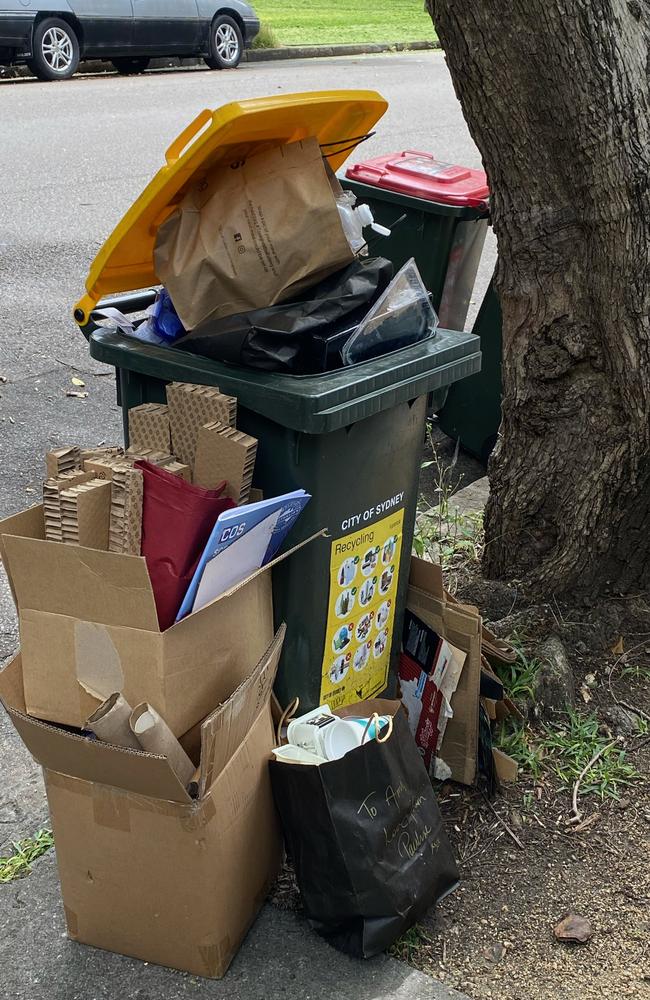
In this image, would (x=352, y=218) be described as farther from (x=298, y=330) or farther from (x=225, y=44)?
(x=225, y=44)

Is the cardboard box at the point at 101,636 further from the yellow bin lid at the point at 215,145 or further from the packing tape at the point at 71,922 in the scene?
the yellow bin lid at the point at 215,145

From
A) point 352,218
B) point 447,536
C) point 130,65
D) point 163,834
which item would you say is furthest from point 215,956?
point 130,65

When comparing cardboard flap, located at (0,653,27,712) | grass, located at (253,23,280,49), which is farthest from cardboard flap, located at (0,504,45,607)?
grass, located at (253,23,280,49)

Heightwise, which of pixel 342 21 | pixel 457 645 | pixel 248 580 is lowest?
pixel 342 21

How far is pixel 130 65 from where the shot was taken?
14.5 metres

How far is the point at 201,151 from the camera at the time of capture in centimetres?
227

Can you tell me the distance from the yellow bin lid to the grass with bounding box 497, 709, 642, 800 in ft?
5.19

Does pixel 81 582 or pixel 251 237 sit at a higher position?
pixel 251 237

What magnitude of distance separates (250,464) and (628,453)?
130 cm

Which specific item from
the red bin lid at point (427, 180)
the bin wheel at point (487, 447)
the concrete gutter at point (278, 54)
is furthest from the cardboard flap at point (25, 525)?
the concrete gutter at point (278, 54)

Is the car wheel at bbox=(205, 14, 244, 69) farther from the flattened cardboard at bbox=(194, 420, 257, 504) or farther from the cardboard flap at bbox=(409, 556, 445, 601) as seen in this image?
the flattened cardboard at bbox=(194, 420, 257, 504)

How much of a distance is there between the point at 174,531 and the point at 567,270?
1.49m

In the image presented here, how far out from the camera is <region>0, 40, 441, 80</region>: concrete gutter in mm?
13258

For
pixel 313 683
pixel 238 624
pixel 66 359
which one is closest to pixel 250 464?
pixel 238 624
